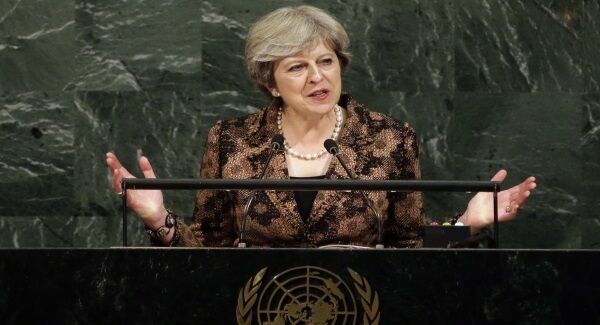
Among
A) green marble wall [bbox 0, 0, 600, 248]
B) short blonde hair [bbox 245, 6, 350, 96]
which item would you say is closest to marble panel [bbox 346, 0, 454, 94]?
green marble wall [bbox 0, 0, 600, 248]

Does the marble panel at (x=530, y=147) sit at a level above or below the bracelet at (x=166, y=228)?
above

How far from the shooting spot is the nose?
3876mm

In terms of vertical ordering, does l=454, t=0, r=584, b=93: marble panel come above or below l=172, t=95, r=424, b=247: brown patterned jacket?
above

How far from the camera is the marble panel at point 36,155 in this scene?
17.2 ft

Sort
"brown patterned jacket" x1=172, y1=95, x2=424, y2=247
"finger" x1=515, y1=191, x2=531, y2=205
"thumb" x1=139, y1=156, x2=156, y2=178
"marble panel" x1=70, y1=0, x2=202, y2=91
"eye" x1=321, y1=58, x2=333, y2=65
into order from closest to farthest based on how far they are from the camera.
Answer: "finger" x1=515, y1=191, x2=531, y2=205
"thumb" x1=139, y1=156, x2=156, y2=178
"brown patterned jacket" x1=172, y1=95, x2=424, y2=247
"eye" x1=321, y1=58, x2=333, y2=65
"marble panel" x1=70, y1=0, x2=202, y2=91

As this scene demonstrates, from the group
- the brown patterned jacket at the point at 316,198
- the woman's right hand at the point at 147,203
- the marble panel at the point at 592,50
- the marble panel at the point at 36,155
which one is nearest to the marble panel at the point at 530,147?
the marble panel at the point at 592,50

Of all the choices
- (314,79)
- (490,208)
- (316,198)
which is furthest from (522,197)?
(314,79)

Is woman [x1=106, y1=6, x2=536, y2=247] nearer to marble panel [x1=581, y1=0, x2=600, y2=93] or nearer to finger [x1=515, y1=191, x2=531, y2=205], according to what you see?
finger [x1=515, y1=191, x2=531, y2=205]

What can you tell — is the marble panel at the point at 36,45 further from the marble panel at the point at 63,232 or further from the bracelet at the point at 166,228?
the bracelet at the point at 166,228
